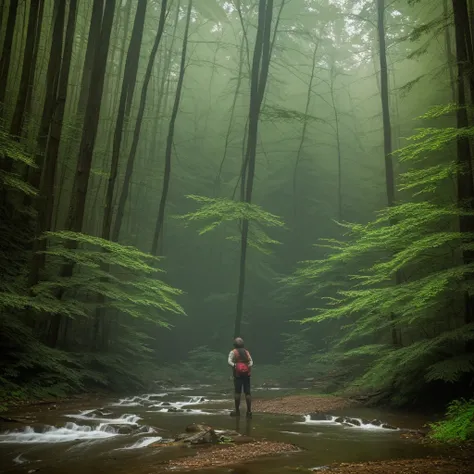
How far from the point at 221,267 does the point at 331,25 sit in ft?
62.9

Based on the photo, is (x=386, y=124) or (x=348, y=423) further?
(x=386, y=124)

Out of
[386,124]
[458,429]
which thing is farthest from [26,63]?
[458,429]

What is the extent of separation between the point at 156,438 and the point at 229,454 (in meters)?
1.95

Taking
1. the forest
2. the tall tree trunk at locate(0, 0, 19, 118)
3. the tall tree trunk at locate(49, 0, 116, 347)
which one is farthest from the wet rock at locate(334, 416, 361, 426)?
the tall tree trunk at locate(0, 0, 19, 118)

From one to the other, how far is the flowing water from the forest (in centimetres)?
155

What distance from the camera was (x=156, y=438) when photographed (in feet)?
24.3

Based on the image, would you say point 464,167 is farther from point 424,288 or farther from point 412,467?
point 412,467

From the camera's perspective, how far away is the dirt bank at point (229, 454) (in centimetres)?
539

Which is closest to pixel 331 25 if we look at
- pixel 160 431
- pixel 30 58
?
pixel 30 58

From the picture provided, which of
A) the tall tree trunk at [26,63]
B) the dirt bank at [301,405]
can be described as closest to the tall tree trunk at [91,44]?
the tall tree trunk at [26,63]

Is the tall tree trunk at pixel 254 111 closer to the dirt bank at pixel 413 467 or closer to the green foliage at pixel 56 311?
the green foliage at pixel 56 311

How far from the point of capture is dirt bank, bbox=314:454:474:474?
15.6 ft

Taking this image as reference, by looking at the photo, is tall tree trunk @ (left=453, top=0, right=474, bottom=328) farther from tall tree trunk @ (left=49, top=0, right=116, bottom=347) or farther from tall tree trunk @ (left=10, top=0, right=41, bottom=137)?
tall tree trunk @ (left=10, top=0, right=41, bottom=137)

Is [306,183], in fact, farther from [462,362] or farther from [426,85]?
[462,362]
